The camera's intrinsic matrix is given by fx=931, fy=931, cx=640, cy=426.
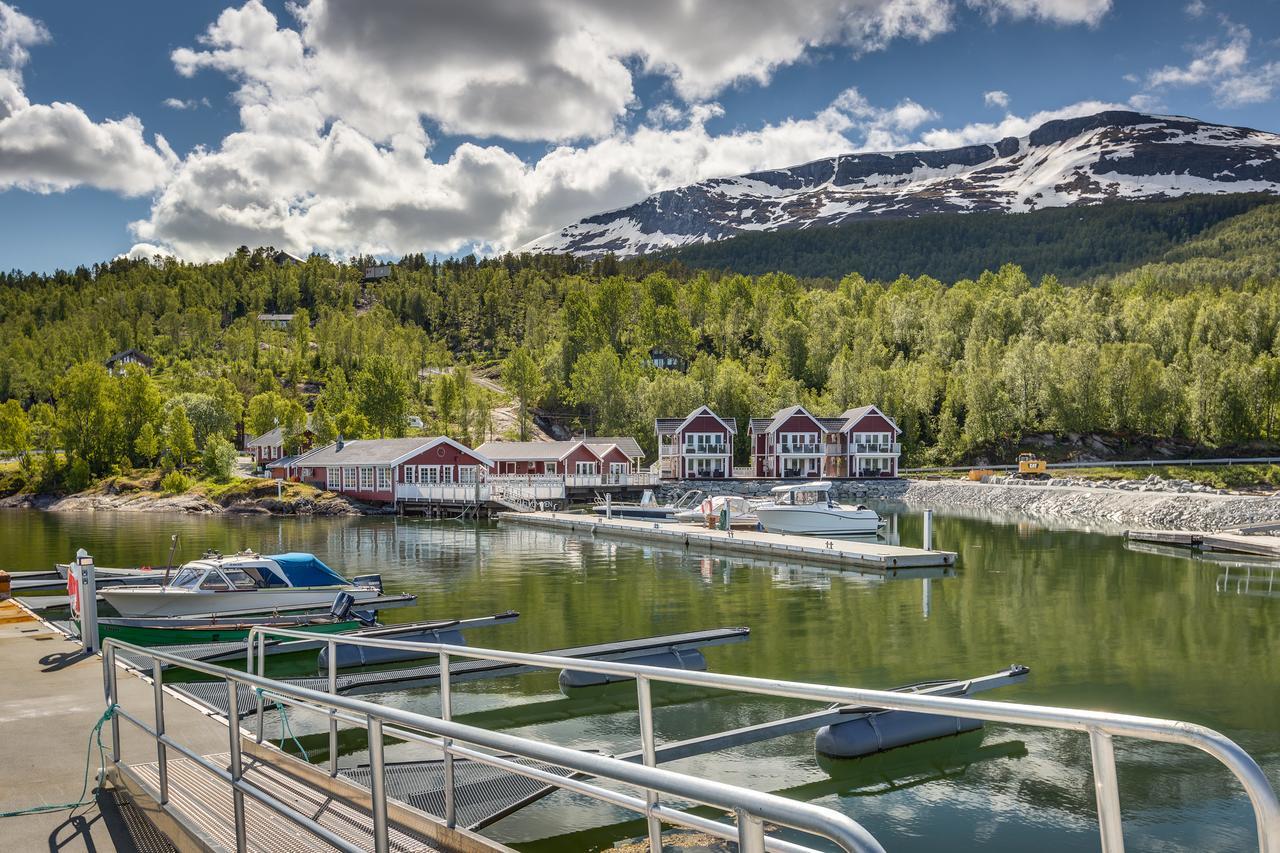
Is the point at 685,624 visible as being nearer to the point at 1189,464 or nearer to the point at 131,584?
the point at 131,584

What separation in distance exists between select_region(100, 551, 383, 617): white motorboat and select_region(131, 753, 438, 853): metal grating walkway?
52.3 feet

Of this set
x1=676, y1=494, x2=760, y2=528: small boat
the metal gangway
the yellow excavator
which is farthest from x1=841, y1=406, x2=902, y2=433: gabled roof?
the metal gangway

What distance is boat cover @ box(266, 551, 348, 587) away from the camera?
81.0 feet

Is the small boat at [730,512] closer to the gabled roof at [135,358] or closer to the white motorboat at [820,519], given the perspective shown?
the white motorboat at [820,519]

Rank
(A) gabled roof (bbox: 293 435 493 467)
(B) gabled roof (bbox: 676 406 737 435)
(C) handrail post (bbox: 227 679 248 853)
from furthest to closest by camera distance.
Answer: (B) gabled roof (bbox: 676 406 737 435) < (A) gabled roof (bbox: 293 435 493 467) < (C) handrail post (bbox: 227 679 248 853)

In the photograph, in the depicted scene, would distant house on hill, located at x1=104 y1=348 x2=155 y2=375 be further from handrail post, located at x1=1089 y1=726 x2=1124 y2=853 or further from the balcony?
handrail post, located at x1=1089 y1=726 x2=1124 y2=853

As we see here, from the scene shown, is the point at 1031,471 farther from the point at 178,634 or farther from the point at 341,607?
the point at 178,634

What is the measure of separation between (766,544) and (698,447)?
53034mm

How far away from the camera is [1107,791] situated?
3.25 m

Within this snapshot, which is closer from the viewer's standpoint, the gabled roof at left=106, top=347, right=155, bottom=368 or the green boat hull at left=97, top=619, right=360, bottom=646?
the green boat hull at left=97, top=619, right=360, bottom=646

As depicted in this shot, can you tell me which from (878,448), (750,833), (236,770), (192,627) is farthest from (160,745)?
(878,448)

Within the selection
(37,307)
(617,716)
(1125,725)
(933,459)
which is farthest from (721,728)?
(37,307)

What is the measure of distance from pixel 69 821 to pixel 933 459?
107 meters

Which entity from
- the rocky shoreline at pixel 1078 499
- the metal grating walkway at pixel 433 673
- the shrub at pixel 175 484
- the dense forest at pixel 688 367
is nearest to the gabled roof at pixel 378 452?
the shrub at pixel 175 484
